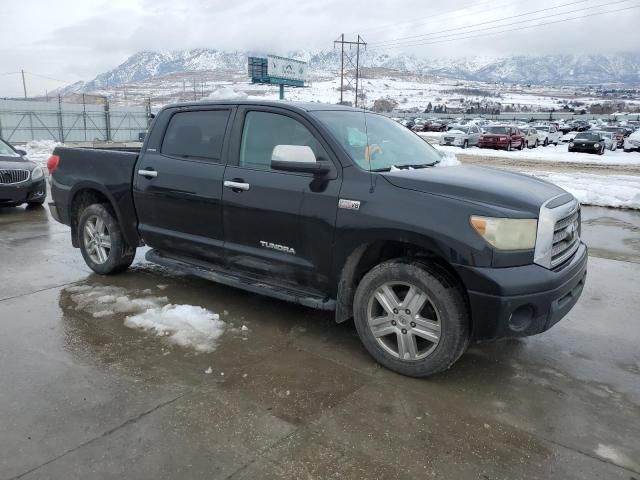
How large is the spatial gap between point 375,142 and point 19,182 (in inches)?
316

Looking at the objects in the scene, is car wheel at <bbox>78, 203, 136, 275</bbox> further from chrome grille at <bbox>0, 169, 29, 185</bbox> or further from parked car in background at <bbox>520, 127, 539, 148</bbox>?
parked car in background at <bbox>520, 127, 539, 148</bbox>

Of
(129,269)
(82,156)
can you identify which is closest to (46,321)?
(129,269)

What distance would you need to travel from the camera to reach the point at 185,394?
349 cm

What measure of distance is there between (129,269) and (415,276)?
3.80 meters

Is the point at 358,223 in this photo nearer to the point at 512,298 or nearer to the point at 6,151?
the point at 512,298

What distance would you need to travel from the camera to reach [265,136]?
4.48 meters

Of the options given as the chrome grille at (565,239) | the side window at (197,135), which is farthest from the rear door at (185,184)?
the chrome grille at (565,239)

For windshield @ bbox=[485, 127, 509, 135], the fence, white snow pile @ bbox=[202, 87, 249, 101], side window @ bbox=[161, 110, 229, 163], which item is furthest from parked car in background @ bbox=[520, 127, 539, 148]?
side window @ bbox=[161, 110, 229, 163]

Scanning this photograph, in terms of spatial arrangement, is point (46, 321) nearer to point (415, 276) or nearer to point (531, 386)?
point (415, 276)

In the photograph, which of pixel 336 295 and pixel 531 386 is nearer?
pixel 531 386

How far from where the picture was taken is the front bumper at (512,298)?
335cm

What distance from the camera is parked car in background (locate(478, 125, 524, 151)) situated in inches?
1341

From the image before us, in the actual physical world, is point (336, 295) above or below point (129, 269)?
above

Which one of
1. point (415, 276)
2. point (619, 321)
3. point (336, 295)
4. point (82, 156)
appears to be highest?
point (82, 156)
